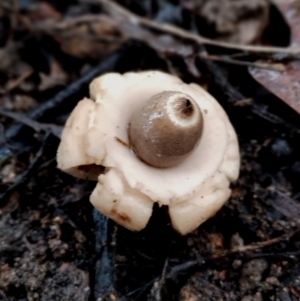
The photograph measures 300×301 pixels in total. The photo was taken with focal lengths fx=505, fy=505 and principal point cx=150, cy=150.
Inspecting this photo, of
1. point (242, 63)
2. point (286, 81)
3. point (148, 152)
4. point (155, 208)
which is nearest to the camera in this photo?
point (148, 152)

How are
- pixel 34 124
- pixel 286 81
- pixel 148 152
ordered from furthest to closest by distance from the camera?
1. pixel 34 124
2. pixel 286 81
3. pixel 148 152

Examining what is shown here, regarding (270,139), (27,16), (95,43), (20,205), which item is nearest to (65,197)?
(20,205)

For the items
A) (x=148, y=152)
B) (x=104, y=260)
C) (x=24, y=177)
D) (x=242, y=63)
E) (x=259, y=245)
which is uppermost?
(x=148, y=152)

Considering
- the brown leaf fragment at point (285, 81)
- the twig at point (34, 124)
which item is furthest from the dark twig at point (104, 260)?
the brown leaf fragment at point (285, 81)

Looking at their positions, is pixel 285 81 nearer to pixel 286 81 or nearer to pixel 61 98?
pixel 286 81

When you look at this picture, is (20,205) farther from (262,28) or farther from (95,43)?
(262,28)

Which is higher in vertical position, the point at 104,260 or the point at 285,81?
the point at 285,81

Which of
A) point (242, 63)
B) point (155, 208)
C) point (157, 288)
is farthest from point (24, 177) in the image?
point (242, 63)

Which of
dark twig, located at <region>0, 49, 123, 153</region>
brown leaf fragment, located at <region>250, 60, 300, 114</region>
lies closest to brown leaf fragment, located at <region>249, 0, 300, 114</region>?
brown leaf fragment, located at <region>250, 60, 300, 114</region>
